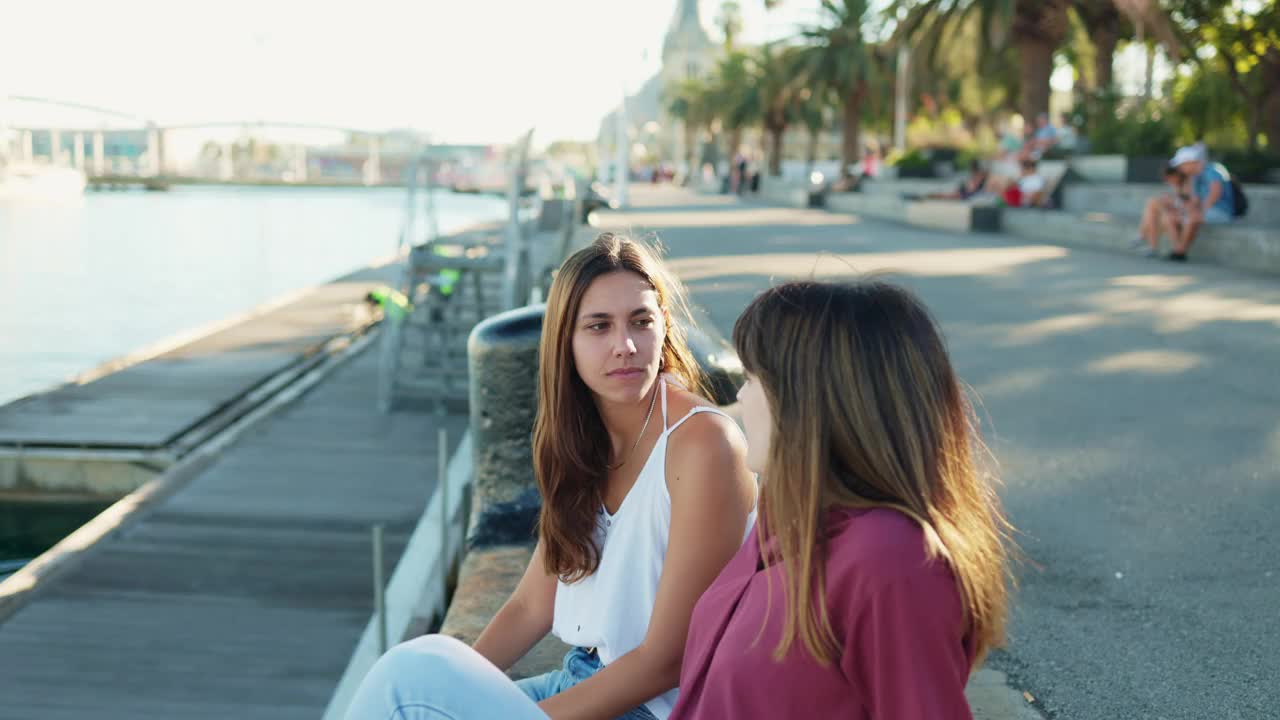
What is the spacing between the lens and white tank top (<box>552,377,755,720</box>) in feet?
7.37

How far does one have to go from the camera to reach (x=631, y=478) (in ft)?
7.95

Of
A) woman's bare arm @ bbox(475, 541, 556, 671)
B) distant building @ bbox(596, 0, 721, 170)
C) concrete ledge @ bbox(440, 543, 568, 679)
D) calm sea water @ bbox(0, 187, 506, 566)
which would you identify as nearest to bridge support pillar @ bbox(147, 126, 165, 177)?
calm sea water @ bbox(0, 187, 506, 566)

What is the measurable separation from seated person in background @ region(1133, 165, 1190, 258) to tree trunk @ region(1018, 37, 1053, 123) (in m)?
10.7

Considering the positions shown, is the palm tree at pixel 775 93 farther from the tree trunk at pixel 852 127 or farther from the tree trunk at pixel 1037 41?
the tree trunk at pixel 1037 41

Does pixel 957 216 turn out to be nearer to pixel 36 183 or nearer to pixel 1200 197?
pixel 1200 197

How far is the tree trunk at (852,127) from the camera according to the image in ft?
143

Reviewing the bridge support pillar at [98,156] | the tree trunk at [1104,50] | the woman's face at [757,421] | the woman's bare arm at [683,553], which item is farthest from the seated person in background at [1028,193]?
the bridge support pillar at [98,156]

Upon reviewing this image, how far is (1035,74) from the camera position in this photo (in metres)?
24.0

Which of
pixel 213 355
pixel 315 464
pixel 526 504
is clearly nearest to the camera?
pixel 526 504

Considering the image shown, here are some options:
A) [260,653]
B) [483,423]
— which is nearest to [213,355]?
[260,653]

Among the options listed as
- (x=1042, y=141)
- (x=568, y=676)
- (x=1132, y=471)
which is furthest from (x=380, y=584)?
(x=1042, y=141)

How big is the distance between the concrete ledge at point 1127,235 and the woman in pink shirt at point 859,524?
1136 centimetres

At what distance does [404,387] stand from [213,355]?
17.7 feet

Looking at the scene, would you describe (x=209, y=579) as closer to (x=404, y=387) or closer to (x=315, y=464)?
(x=315, y=464)
